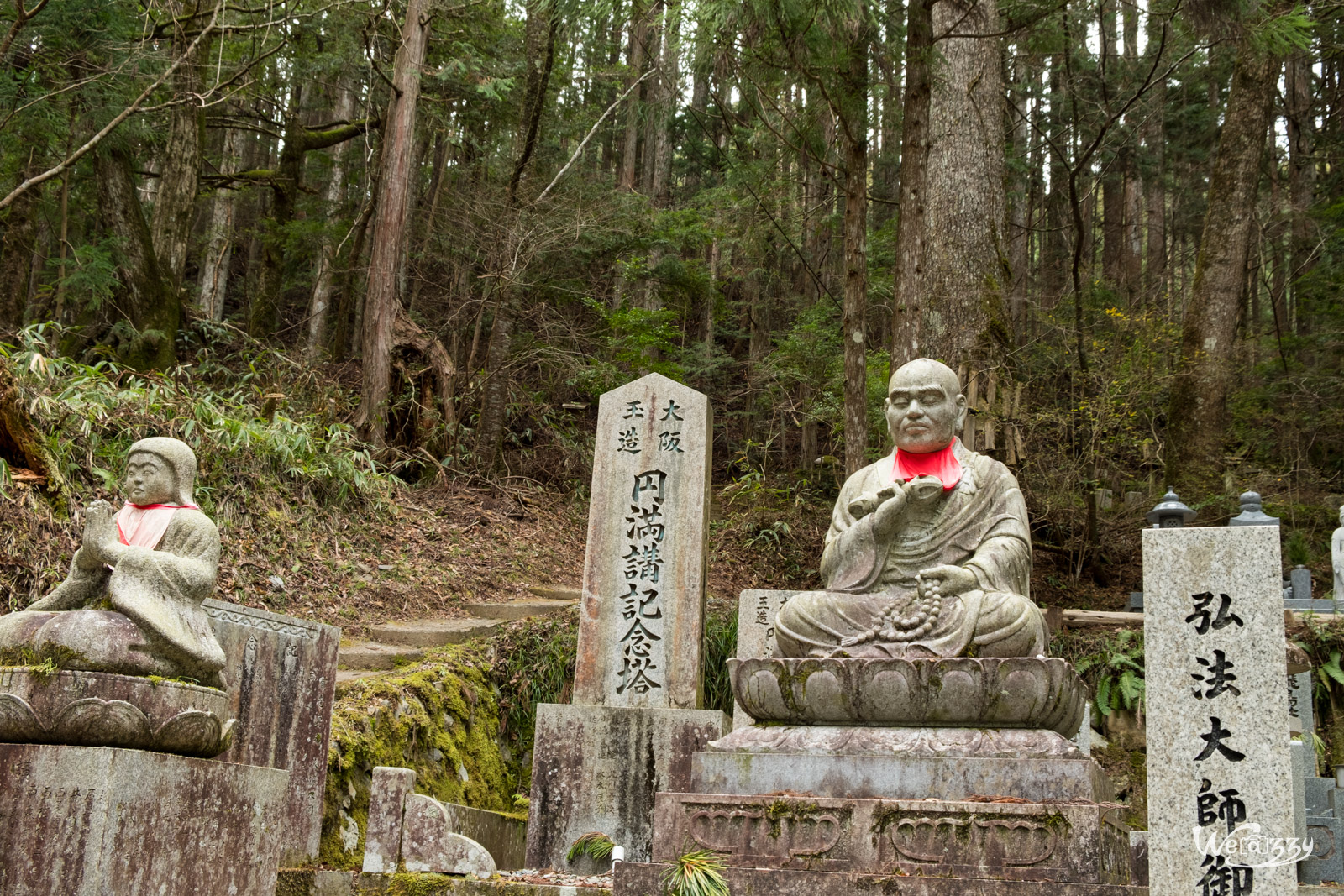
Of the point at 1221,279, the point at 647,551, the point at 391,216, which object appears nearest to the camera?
the point at 647,551

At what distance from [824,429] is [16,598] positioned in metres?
14.1

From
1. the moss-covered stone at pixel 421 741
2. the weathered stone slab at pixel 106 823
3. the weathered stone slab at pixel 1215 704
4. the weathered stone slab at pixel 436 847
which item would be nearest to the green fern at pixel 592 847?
the moss-covered stone at pixel 421 741

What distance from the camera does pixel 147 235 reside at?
1321 cm

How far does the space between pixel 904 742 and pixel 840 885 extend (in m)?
0.75

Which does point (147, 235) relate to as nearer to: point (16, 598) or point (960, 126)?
point (16, 598)

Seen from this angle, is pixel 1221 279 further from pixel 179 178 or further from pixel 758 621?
pixel 179 178

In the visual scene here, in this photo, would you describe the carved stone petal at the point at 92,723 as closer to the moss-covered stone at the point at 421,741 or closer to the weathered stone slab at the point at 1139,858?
the moss-covered stone at the point at 421,741

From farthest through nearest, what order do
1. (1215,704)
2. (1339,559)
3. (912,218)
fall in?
(1339,559), (912,218), (1215,704)

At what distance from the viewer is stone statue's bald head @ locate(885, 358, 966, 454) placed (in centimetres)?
574

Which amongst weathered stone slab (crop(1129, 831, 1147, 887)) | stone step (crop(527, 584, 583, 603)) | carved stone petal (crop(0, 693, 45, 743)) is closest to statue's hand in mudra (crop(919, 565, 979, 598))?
weathered stone slab (crop(1129, 831, 1147, 887))

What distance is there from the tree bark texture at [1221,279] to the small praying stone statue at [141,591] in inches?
454

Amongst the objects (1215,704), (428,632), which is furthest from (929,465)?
(428,632)

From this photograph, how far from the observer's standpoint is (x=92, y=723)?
4.12 meters

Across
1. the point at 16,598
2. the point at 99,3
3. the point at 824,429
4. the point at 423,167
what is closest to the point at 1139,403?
the point at 824,429
